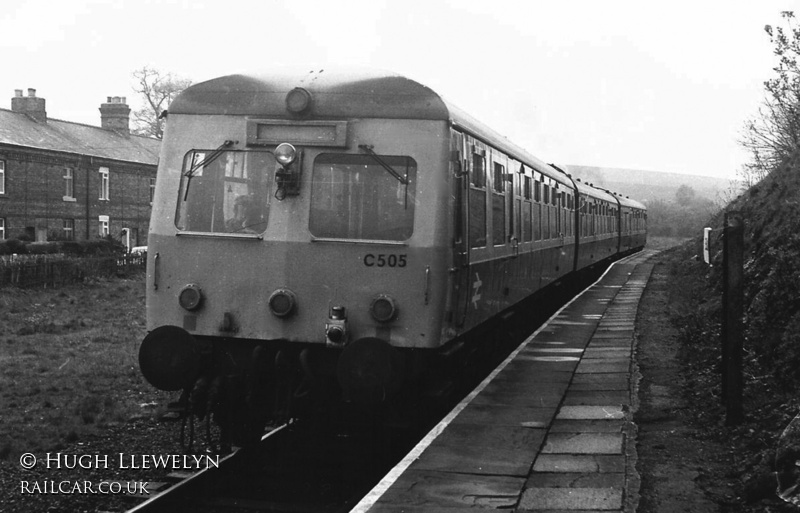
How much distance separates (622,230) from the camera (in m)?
38.2

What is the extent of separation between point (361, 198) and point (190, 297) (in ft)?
5.19

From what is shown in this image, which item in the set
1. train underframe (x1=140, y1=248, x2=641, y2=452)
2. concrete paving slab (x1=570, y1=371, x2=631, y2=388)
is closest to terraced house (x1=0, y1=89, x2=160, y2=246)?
concrete paving slab (x1=570, y1=371, x2=631, y2=388)

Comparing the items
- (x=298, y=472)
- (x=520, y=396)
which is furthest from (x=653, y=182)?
(x=298, y=472)

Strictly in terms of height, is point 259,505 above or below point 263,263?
below

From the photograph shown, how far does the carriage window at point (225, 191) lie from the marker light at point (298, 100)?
0.42 metres

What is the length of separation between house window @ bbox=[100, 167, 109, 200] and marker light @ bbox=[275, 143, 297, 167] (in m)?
32.7

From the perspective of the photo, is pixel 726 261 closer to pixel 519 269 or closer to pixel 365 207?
pixel 365 207

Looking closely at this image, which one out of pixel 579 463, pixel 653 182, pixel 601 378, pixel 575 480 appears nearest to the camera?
pixel 575 480

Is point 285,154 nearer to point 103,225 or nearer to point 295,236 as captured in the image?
point 295,236

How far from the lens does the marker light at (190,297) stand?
705cm

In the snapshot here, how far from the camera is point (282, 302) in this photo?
6910 millimetres

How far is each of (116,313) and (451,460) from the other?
14.7 meters

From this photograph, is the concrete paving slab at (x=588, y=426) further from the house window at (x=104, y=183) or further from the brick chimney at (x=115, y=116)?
the brick chimney at (x=115, y=116)

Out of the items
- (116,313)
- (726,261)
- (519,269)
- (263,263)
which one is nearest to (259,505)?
(263,263)
